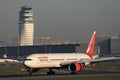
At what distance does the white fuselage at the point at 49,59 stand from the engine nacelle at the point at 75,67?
2.15m

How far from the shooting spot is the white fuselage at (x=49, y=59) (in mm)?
76156

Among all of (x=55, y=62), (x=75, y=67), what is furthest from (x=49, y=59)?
(x=75, y=67)

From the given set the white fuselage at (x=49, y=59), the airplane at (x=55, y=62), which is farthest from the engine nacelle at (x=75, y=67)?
the white fuselage at (x=49, y=59)

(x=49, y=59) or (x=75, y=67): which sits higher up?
(x=49, y=59)

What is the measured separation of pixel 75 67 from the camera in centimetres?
7938

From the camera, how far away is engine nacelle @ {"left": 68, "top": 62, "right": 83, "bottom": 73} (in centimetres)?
7910

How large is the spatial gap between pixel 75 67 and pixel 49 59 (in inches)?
203

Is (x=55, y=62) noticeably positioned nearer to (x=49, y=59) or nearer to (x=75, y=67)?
(x=49, y=59)

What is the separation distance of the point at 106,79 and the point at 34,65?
18.6 m

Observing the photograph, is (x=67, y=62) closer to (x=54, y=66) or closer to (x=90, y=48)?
(x=54, y=66)

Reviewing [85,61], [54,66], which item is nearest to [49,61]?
[54,66]

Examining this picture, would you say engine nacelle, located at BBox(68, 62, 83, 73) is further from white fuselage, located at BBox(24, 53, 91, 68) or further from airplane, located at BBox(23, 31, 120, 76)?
white fuselage, located at BBox(24, 53, 91, 68)

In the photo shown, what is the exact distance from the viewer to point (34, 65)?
76.2 metres

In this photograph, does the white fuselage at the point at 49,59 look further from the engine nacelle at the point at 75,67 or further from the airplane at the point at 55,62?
the engine nacelle at the point at 75,67
